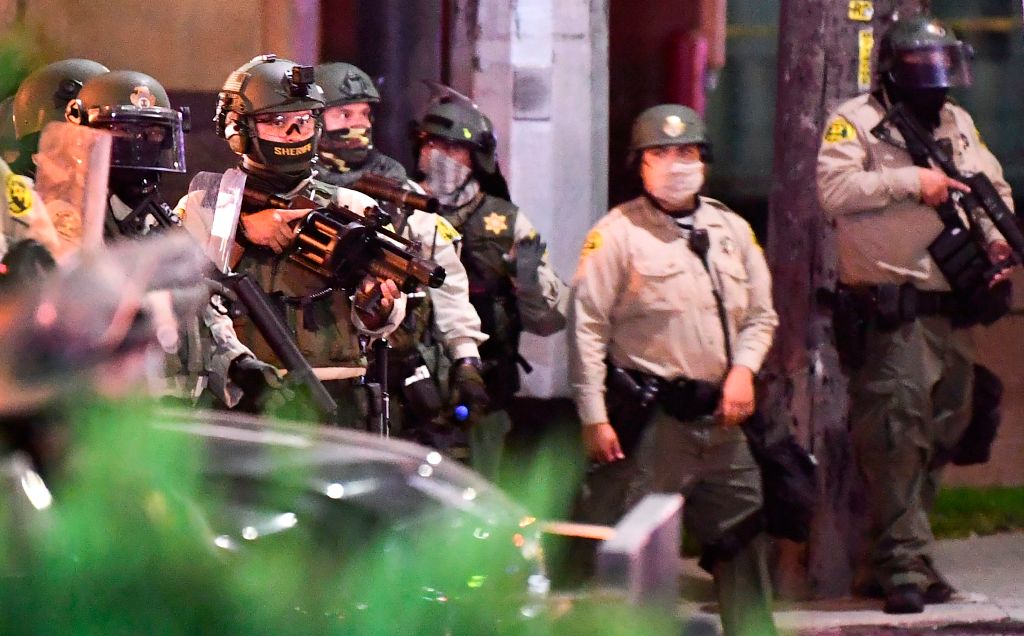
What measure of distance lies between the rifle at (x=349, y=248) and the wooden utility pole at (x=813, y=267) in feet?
6.38

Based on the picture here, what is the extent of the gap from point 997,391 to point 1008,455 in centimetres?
256

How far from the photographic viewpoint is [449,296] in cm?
630

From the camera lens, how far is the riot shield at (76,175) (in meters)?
2.56

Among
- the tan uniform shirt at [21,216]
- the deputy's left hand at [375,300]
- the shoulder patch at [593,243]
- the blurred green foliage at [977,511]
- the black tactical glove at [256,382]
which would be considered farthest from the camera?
the blurred green foliage at [977,511]

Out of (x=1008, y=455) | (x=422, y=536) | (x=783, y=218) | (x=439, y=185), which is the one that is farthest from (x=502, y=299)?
(x=422, y=536)

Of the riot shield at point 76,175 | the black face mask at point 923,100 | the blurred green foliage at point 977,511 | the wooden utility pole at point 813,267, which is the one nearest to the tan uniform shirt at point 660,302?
the wooden utility pole at point 813,267

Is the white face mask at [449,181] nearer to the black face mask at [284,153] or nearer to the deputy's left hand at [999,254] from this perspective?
the black face mask at [284,153]

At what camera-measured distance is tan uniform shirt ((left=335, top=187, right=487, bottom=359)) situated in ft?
20.5

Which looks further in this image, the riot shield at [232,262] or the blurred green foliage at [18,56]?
the riot shield at [232,262]

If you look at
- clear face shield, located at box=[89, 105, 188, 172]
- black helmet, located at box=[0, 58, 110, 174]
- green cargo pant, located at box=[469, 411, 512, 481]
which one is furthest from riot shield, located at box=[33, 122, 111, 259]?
green cargo pant, located at box=[469, 411, 512, 481]

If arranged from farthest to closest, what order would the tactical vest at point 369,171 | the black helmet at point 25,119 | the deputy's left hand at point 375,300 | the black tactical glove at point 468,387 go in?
the tactical vest at point 369,171
the black tactical glove at point 468,387
the deputy's left hand at point 375,300
the black helmet at point 25,119

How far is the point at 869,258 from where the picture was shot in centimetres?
667

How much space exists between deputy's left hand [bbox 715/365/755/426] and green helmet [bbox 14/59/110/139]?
225 centimetres

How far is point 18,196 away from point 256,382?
289 cm
